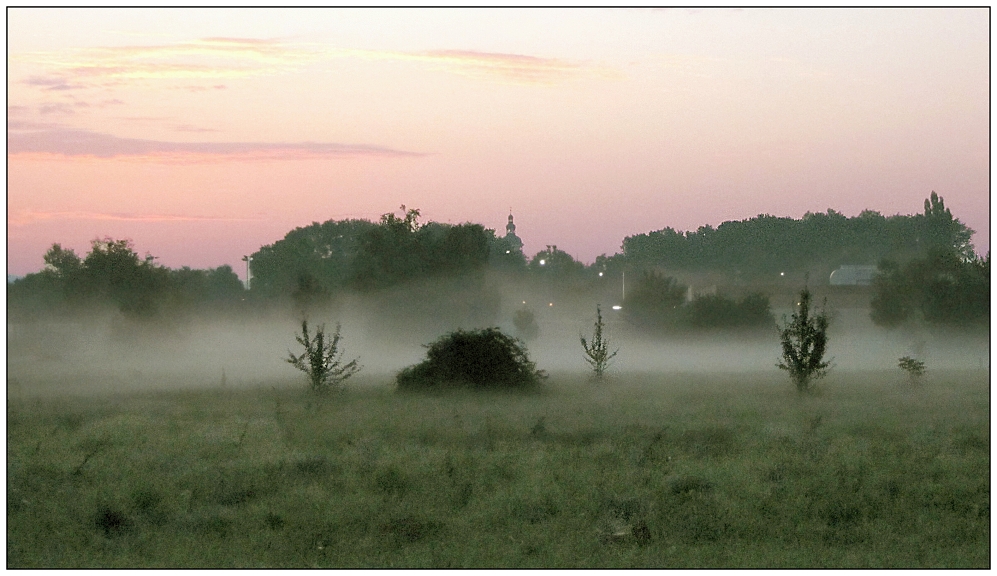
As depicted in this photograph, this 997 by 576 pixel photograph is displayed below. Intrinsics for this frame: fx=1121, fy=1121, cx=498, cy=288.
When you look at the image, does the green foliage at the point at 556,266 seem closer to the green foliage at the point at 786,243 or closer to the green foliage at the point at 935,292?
the green foliage at the point at 786,243

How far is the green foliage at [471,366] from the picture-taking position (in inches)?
1072

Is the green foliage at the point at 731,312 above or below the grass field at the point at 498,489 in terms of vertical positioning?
above

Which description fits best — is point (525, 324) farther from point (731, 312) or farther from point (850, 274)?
point (850, 274)

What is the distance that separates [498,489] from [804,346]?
14.5m

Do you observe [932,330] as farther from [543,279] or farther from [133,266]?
[543,279]

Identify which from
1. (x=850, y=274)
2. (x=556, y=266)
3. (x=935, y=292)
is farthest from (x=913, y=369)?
(x=556, y=266)

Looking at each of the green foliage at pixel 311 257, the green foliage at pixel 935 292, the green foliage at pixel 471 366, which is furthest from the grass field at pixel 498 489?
the green foliage at pixel 311 257

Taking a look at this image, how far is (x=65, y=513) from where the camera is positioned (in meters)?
13.2

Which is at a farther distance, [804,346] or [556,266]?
[556,266]

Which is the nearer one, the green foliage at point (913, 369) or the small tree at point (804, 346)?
the small tree at point (804, 346)

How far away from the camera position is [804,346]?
A: 1053 inches

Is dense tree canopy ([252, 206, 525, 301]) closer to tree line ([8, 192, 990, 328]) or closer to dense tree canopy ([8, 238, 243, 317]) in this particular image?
tree line ([8, 192, 990, 328])

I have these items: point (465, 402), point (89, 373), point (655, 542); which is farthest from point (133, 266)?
point (655, 542)

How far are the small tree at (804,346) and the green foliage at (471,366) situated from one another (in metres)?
6.24
